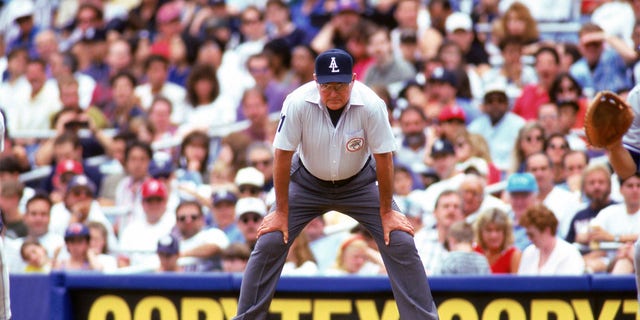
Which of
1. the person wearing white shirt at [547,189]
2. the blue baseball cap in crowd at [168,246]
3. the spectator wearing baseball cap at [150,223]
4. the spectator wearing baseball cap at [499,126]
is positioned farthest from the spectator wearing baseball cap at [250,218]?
the spectator wearing baseball cap at [499,126]

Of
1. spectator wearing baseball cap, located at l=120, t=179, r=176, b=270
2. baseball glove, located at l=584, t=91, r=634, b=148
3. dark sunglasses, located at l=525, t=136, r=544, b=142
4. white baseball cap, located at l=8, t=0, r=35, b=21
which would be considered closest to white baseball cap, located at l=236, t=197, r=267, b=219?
spectator wearing baseball cap, located at l=120, t=179, r=176, b=270

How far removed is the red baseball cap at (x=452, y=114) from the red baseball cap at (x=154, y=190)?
9.08 feet

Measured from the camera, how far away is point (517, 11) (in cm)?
1415

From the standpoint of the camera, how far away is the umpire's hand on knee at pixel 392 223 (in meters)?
7.69

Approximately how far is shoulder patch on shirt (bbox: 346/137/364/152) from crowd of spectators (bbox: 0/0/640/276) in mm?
2075

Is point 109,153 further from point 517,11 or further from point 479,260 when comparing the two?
point 479,260

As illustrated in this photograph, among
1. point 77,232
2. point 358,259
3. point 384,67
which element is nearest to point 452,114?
point 384,67

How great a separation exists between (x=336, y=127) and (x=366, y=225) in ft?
2.39

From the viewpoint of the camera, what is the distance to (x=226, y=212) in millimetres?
11453

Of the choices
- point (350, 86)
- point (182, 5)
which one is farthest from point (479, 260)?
point (182, 5)

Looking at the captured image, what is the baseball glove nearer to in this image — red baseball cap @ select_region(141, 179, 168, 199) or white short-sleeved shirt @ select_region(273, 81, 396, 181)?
white short-sleeved shirt @ select_region(273, 81, 396, 181)

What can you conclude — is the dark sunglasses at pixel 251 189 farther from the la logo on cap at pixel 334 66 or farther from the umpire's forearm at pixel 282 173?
the la logo on cap at pixel 334 66

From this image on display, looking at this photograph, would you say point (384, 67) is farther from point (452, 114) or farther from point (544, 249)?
point (544, 249)

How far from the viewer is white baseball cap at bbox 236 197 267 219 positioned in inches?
428
